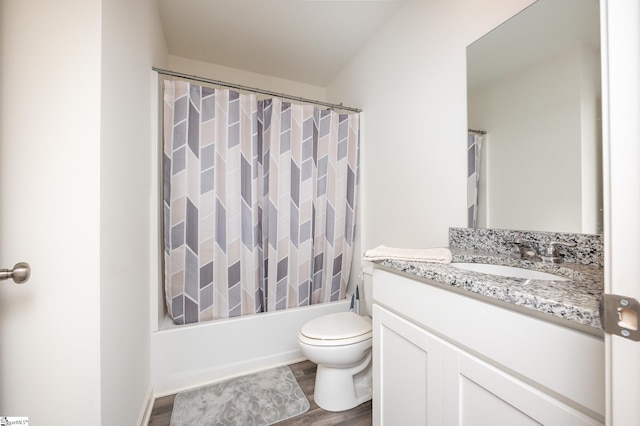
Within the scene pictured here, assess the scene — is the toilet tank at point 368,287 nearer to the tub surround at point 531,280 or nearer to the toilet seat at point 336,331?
the toilet seat at point 336,331

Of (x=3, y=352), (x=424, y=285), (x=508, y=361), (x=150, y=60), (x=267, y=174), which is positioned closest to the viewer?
(x=508, y=361)

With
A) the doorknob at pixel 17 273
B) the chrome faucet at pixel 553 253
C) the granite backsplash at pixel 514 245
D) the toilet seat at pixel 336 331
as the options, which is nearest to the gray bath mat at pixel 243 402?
the toilet seat at pixel 336 331

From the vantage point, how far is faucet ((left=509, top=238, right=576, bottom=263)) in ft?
3.02

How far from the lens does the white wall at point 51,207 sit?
0.71m

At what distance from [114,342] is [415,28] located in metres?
2.17

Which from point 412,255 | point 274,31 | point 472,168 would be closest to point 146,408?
point 412,255

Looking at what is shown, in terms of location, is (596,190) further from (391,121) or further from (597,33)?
(391,121)

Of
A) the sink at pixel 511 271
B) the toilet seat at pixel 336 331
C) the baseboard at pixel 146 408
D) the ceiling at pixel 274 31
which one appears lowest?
the baseboard at pixel 146 408

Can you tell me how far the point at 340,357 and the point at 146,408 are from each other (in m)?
1.07

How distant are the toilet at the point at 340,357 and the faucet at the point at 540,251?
80cm

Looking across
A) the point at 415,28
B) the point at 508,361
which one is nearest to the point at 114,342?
the point at 508,361

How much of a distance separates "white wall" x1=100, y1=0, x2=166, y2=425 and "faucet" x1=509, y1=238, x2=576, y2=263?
59.8 inches

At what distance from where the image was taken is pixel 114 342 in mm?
917

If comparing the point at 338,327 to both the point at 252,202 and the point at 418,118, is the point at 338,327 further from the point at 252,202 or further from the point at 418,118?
the point at 418,118
